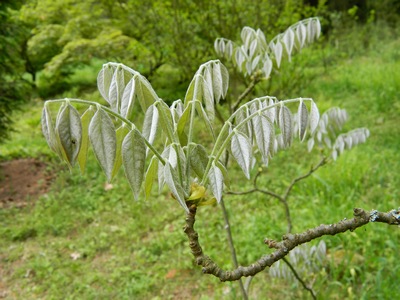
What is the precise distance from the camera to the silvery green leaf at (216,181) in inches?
24.5

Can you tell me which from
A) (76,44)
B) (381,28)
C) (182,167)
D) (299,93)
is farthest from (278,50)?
(381,28)

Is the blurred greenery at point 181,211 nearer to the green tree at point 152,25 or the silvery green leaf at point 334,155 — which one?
the green tree at point 152,25

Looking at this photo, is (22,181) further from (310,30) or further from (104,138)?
(104,138)

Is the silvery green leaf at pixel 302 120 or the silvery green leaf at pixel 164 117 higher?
the silvery green leaf at pixel 164 117

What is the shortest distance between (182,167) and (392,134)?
168 inches

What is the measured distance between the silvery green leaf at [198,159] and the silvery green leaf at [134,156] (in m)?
0.11

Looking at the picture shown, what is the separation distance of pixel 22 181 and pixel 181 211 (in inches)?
90.0

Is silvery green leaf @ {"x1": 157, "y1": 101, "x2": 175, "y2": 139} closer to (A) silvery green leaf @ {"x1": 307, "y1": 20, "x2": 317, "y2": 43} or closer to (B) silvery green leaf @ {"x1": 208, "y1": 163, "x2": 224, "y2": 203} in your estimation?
(B) silvery green leaf @ {"x1": 208, "y1": 163, "x2": 224, "y2": 203}

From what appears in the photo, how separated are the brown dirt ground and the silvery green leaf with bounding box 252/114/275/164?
13.7 ft

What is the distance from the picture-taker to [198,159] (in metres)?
0.68

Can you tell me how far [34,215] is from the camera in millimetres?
4016

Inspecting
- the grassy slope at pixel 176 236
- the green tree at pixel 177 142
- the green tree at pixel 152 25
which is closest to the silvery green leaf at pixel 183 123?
the green tree at pixel 177 142

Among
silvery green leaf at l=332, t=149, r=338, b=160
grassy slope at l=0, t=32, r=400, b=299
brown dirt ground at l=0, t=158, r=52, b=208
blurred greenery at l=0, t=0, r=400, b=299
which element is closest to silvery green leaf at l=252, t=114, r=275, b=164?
blurred greenery at l=0, t=0, r=400, b=299

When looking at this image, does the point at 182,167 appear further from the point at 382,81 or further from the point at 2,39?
the point at 382,81
